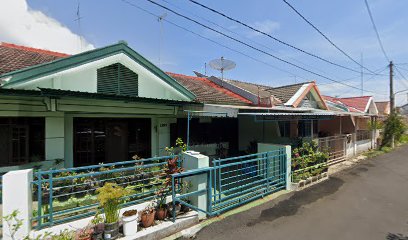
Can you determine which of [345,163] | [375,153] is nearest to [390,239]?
[345,163]

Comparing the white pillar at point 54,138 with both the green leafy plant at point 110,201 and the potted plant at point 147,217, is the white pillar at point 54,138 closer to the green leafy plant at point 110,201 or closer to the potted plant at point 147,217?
the green leafy plant at point 110,201

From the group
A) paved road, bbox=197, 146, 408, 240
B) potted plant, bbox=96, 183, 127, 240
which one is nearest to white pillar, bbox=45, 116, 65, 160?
potted plant, bbox=96, 183, 127, 240

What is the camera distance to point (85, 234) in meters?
4.00

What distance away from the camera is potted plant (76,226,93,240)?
391cm

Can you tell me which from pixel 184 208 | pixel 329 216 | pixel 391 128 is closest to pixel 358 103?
pixel 391 128

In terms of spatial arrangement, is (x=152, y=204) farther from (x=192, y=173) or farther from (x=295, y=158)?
(x=295, y=158)

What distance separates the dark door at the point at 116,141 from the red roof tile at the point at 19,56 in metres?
3.18

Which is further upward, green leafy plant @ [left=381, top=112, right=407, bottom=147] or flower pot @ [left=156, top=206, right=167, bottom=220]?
green leafy plant @ [left=381, top=112, right=407, bottom=147]

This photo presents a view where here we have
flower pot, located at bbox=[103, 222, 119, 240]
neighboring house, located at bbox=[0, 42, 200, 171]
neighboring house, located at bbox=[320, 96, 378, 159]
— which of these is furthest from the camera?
neighboring house, located at bbox=[320, 96, 378, 159]

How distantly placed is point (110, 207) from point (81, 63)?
4.64 metres

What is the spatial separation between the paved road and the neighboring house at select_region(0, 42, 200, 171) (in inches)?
180

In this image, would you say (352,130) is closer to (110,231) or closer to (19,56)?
(110,231)

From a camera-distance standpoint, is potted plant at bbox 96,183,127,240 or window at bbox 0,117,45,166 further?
window at bbox 0,117,45,166

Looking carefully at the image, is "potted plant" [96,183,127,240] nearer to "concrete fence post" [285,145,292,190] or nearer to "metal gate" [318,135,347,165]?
"concrete fence post" [285,145,292,190]
